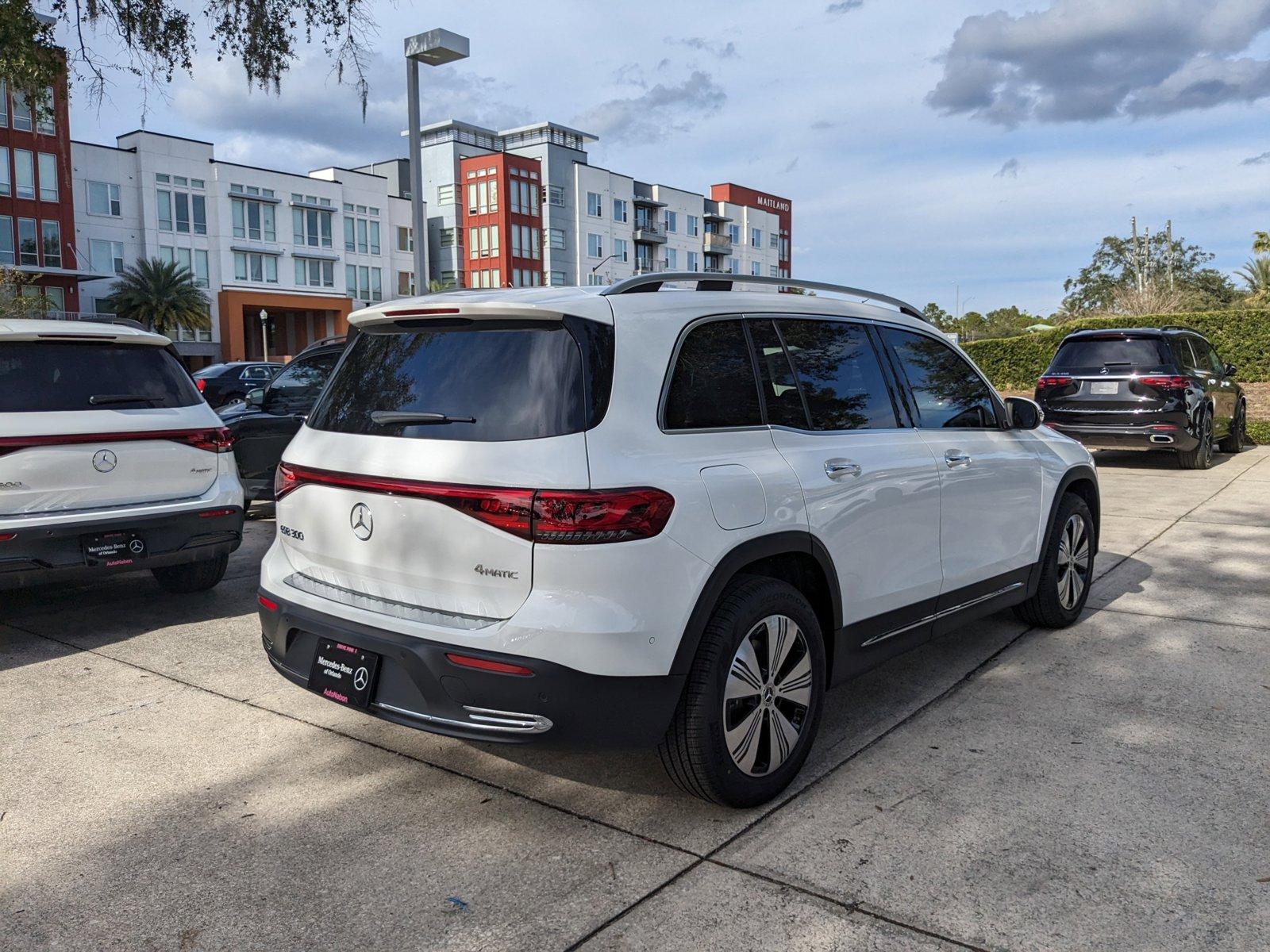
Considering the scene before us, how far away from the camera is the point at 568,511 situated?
3.02 metres

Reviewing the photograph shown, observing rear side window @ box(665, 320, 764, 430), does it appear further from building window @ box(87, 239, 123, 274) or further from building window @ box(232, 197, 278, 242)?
building window @ box(232, 197, 278, 242)

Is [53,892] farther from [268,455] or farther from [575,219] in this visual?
[575,219]

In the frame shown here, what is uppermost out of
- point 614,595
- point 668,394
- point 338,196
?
point 338,196

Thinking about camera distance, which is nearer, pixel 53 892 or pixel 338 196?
pixel 53 892

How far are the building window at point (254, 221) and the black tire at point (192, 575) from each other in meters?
55.6

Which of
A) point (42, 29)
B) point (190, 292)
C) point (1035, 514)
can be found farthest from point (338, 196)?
point (1035, 514)

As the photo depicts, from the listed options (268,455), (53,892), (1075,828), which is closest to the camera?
(53,892)

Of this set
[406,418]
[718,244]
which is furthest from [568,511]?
[718,244]

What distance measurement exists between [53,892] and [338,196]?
210ft

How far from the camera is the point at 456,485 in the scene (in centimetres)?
315

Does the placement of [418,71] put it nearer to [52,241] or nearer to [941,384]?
[941,384]

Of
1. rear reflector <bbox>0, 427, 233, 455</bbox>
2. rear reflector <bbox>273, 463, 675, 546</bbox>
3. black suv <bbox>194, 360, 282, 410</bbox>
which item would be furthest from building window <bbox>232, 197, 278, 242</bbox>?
rear reflector <bbox>273, 463, 675, 546</bbox>

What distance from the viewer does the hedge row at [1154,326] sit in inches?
871

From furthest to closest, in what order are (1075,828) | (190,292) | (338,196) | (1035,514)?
(338,196) → (190,292) → (1035,514) → (1075,828)
